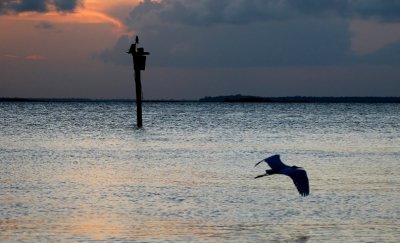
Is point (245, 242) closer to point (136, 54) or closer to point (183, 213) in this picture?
point (183, 213)

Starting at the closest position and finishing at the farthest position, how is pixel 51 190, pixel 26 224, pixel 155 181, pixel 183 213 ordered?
1. pixel 26 224
2. pixel 183 213
3. pixel 51 190
4. pixel 155 181

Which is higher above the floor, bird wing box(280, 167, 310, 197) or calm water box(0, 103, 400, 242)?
bird wing box(280, 167, 310, 197)

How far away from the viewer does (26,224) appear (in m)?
14.8

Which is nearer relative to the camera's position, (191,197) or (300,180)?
(300,180)

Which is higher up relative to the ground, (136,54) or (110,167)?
(136,54)

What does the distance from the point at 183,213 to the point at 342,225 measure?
3.19 metres

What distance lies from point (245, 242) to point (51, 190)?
25.6 ft

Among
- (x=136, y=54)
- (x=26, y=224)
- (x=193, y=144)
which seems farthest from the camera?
(x=136, y=54)

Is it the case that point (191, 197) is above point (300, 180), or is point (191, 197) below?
below

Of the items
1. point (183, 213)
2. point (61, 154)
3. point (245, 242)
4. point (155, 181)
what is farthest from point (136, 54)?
point (245, 242)

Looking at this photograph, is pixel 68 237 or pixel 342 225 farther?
pixel 342 225

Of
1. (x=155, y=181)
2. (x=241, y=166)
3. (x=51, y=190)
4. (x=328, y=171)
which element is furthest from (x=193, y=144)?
(x=51, y=190)

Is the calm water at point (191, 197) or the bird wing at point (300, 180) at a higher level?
the bird wing at point (300, 180)

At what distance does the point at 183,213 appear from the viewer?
1622 centimetres
